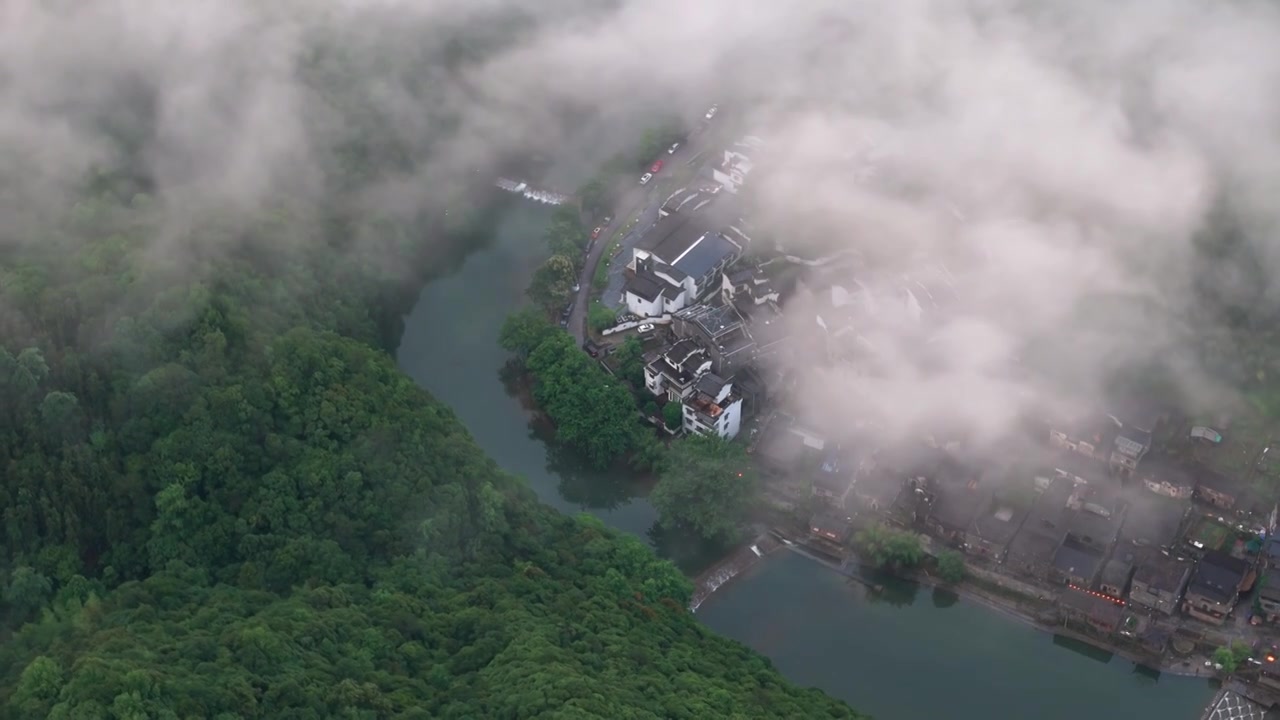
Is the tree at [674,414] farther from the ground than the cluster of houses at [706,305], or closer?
closer

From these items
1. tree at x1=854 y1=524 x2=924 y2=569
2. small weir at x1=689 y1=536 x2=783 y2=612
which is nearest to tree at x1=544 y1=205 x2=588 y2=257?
small weir at x1=689 y1=536 x2=783 y2=612

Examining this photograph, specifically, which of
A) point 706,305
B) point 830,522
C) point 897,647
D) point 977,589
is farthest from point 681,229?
point 897,647

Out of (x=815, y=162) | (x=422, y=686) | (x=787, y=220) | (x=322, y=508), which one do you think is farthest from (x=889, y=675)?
(x=815, y=162)

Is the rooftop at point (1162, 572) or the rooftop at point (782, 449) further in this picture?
the rooftop at point (782, 449)

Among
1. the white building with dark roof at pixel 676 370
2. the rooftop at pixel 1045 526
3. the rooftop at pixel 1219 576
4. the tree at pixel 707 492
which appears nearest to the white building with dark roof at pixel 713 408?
the white building with dark roof at pixel 676 370

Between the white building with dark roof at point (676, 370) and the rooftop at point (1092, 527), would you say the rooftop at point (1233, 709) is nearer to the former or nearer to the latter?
the rooftop at point (1092, 527)

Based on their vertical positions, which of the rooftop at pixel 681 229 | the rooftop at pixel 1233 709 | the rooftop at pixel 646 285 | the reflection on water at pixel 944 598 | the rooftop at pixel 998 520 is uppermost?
the rooftop at pixel 681 229
